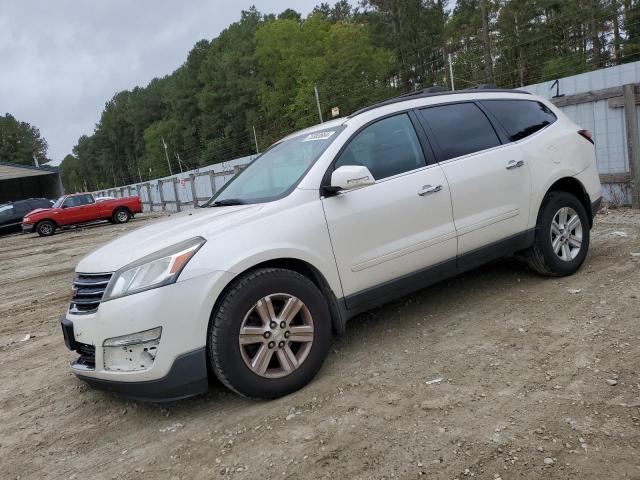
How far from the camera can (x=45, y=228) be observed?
2300 cm

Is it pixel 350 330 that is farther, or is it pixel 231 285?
pixel 350 330

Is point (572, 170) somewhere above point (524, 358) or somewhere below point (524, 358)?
above

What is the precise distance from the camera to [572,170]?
197 inches

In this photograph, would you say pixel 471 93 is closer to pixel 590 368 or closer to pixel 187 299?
pixel 590 368

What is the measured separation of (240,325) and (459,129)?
101 inches

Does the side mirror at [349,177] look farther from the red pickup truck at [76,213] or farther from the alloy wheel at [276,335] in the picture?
the red pickup truck at [76,213]

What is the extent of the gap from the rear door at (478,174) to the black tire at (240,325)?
4.78ft

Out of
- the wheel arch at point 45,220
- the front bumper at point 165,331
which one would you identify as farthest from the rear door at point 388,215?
the wheel arch at point 45,220

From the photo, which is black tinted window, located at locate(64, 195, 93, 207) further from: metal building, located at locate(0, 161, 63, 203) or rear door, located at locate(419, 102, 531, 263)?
rear door, located at locate(419, 102, 531, 263)

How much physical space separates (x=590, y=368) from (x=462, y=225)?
1.43 meters

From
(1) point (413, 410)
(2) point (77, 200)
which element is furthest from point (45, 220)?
(1) point (413, 410)

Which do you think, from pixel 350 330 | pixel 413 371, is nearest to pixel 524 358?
pixel 413 371

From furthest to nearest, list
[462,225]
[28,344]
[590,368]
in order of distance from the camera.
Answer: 1. [28,344]
2. [462,225]
3. [590,368]

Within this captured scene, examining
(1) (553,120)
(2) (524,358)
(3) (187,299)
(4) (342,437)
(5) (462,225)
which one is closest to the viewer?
(4) (342,437)
